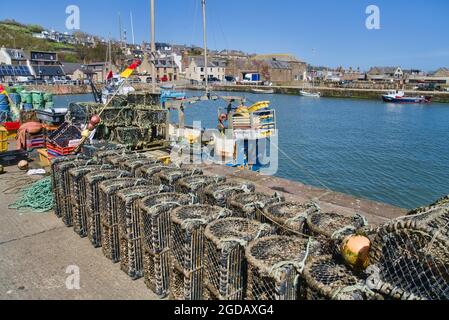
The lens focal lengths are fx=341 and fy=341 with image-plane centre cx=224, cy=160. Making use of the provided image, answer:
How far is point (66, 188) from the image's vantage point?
19.4 feet

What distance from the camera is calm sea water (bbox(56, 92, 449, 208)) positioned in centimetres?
1666

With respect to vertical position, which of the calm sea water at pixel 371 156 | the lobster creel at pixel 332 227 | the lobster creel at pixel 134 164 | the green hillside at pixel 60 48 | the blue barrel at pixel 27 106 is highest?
the green hillside at pixel 60 48

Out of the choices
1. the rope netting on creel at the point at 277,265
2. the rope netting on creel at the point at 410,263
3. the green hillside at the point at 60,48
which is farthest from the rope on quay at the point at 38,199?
the green hillside at the point at 60,48

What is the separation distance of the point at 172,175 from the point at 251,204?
1.70 m

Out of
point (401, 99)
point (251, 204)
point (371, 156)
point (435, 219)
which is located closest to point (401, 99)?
point (401, 99)

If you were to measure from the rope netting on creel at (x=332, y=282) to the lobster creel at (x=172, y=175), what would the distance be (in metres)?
2.80

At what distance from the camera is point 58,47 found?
139 m

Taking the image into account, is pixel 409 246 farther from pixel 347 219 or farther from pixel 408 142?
pixel 408 142

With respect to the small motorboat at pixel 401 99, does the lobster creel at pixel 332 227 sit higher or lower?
lower

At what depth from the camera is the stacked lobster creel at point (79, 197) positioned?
5.45 m

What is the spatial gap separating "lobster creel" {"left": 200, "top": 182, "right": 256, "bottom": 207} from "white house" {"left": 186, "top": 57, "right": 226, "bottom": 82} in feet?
302

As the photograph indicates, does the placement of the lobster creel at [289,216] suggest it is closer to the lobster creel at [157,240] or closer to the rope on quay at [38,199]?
the lobster creel at [157,240]
